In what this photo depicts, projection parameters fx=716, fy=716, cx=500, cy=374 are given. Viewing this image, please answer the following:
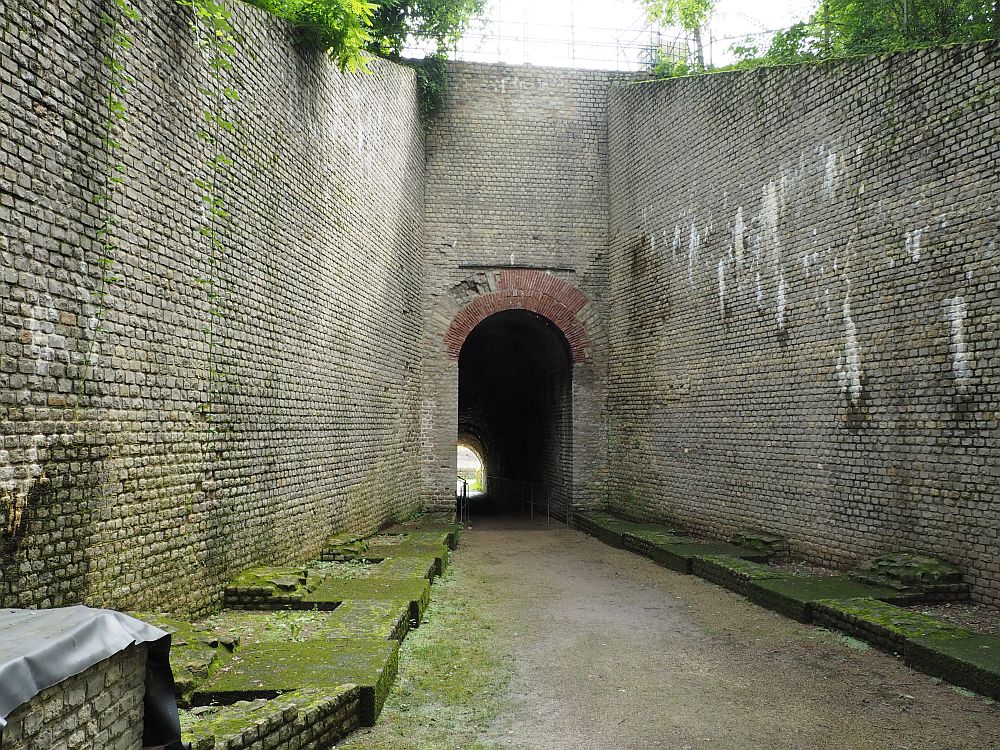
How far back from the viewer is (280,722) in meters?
3.98

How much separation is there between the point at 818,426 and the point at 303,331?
651cm

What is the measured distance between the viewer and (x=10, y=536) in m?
4.29

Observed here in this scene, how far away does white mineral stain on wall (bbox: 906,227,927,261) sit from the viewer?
25.2ft

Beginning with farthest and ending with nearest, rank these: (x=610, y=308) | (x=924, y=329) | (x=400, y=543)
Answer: (x=610, y=308), (x=400, y=543), (x=924, y=329)

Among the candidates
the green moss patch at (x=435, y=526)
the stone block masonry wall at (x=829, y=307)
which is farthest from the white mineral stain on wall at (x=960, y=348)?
the green moss patch at (x=435, y=526)

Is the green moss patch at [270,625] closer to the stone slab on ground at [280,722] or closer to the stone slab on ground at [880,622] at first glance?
the stone slab on ground at [280,722]

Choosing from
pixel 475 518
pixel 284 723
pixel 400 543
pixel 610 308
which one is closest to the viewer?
pixel 284 723

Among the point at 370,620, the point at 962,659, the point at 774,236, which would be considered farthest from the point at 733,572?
the point at 370,620

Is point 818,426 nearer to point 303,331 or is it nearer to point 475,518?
point 303,331

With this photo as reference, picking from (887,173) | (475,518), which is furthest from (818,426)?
(475,518)

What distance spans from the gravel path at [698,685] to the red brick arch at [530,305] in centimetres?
689

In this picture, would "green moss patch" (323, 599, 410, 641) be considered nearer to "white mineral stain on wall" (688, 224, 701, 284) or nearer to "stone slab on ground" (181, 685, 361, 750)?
"stone slab on ground" (181, 685, 361, 750)

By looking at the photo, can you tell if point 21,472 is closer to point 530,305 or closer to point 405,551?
point 405,551

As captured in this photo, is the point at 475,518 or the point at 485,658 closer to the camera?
the point at 485,658
